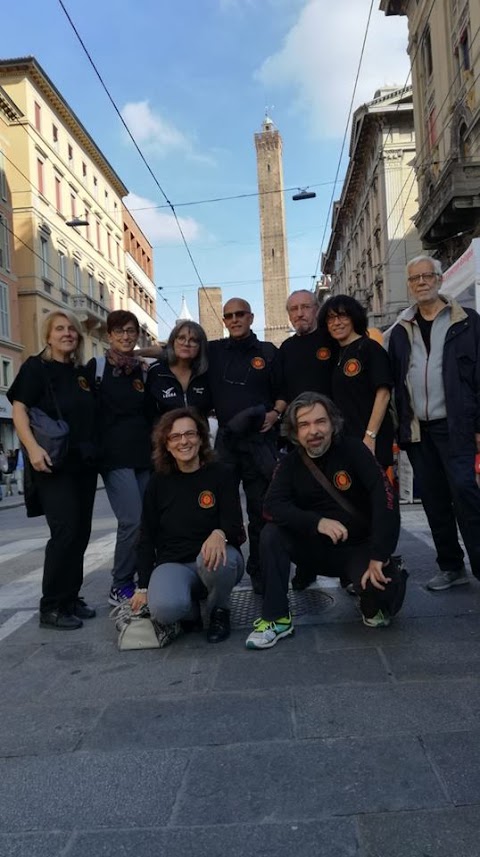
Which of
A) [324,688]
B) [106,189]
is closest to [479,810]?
[324,688]

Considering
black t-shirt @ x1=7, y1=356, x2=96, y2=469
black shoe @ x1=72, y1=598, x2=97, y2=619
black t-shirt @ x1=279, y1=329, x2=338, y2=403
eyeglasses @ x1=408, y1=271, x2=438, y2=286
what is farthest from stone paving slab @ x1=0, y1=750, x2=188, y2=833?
eyeglasses @ x1=408, y1=271, x2=438, y2=286

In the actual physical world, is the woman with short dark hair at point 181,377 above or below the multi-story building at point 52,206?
below

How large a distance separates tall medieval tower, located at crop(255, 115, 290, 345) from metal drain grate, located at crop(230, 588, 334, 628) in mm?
65571

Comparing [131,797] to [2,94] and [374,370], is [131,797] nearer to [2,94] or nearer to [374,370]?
[374,370]

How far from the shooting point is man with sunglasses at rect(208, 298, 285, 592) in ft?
13.9

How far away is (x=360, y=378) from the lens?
400 centimetres


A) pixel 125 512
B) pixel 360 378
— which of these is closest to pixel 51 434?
pixel 125 512

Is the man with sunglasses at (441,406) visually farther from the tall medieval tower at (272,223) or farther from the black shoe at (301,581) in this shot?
the tall medieval tower at (272,223)

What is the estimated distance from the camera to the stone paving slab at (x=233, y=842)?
177 centimetres

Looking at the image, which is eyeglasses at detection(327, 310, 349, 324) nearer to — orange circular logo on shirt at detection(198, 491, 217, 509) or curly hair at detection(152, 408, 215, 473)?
curly hair at detection(152, 408, 215, 473)

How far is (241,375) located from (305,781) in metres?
2.63

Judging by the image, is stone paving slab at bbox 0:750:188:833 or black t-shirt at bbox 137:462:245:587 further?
black t-shirt at bbox 137:462:245:587

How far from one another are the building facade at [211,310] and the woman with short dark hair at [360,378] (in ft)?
198

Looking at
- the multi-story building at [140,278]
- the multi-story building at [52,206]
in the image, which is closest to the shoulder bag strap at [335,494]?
the multi-story building at [52,206]
